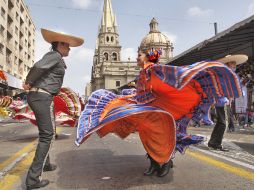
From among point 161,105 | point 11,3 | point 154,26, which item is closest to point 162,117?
point 161,105

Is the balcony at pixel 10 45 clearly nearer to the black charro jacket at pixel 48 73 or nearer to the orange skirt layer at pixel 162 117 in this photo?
the black charro jacket at pixel 48 73

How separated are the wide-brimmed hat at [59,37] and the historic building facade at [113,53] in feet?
342

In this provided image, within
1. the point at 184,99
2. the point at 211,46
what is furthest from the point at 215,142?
the point at 211,46

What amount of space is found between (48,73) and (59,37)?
55cm

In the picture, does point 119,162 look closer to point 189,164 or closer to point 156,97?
point 189,164

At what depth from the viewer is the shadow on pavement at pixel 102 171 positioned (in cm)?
421

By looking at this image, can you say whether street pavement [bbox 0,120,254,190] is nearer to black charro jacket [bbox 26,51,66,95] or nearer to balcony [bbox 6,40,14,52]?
black charro jacket [bbox 26,51,66,95]

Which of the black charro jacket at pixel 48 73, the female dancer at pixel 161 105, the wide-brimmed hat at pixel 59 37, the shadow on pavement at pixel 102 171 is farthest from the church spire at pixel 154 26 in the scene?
the black charro jacket at pixel 48 73

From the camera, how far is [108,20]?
422 ft

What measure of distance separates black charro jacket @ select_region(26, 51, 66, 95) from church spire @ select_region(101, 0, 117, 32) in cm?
12497

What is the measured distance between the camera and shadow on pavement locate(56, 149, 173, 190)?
13.8 ft

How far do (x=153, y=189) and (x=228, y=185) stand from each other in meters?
0.89

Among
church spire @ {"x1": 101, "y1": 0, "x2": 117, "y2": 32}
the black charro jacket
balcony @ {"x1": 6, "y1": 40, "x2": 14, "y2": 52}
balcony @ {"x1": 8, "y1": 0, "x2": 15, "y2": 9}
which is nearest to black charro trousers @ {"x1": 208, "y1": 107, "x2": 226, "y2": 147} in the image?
the black charro jacket

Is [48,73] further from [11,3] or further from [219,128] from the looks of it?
[11,3]
